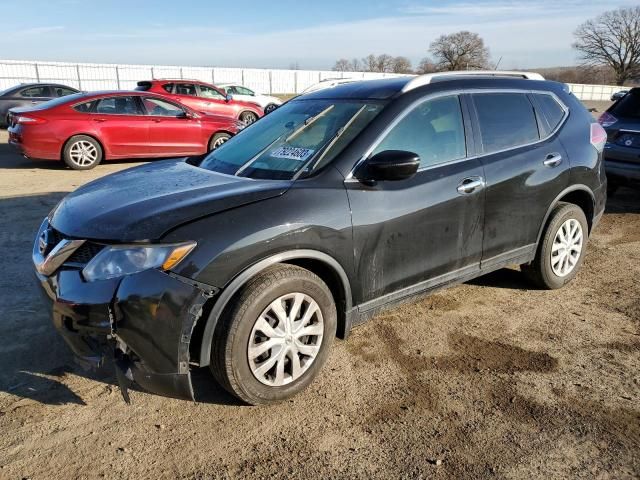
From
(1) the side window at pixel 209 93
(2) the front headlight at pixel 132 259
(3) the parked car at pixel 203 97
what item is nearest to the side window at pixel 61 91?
(3) the parked car at pixel 203 97

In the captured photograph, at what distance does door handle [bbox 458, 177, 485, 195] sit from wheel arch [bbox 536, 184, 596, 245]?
0.93 metres

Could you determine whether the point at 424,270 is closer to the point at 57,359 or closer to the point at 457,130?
the point at 457,130

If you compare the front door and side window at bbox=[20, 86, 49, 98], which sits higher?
side window at bbox=[20, 86, 49, 98]

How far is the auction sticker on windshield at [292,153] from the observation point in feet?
11.0

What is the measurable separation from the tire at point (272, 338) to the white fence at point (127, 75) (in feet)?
78.9

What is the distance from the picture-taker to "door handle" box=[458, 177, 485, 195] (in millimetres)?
3549

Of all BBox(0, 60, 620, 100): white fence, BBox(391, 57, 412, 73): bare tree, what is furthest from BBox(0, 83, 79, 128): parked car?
BBox(391, 57, 412, 73): bare tree

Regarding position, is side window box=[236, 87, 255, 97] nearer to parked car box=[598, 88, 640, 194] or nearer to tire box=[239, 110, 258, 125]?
tire box=[239, 110, 258, 125]

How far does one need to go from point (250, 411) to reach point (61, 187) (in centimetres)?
695

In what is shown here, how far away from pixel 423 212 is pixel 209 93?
1416cm

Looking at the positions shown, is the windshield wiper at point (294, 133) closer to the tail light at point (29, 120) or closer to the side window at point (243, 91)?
the tail light at point (29, 120)

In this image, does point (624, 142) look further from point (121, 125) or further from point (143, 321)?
point (121, 125)

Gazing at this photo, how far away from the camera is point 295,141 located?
11.7 ft

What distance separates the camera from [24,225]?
6.24 m
